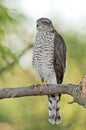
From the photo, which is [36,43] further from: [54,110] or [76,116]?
[76,116]

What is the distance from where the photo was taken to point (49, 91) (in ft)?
16.1

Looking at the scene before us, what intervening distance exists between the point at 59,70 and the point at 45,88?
118cm

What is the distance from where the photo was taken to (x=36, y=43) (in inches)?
239

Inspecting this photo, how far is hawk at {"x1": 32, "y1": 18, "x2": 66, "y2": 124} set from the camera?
6.05 meters

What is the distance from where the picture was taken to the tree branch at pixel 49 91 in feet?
15.5

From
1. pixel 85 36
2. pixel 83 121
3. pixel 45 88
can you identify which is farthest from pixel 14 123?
pixel 45 88

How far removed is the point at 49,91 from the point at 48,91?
28mm

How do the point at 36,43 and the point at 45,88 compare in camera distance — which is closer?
the point at 45,88

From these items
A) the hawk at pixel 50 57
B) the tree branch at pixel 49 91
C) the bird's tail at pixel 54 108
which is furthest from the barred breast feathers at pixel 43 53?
the tree branch at pixel 49 91

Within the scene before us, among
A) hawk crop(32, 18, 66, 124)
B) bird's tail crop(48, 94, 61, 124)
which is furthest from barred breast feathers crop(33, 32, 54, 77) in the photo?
bird's tail crop(48, 94, 61, 124)

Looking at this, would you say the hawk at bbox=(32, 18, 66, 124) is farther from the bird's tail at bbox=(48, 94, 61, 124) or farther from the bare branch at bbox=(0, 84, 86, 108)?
the bare branch at bbox=(0, 84, 86, 108)

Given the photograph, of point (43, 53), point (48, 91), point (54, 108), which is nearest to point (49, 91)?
point (48, 91)

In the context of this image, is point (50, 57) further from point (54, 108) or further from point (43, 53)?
point (54, 108)

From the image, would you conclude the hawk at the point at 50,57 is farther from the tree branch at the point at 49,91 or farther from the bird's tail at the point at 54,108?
the tree branch at the point at 49,91
